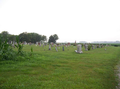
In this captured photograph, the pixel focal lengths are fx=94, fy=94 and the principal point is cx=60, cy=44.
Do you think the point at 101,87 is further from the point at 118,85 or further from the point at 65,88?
the point at 65,88

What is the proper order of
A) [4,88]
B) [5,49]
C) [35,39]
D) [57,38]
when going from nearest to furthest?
[4,88] < [5,49] < [35,39] < [57,38]

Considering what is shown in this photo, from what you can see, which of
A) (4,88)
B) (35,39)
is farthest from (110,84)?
(35,39)

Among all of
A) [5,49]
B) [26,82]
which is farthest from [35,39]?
[26,82]

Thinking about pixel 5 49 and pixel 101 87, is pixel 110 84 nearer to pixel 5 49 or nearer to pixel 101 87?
pixel 101 87

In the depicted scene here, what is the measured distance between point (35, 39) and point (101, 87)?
73.5 m

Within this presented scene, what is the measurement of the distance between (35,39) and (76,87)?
240 feet

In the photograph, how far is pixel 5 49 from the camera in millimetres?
9766

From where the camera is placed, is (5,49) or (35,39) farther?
(35,39)

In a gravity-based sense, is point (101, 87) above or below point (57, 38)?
below

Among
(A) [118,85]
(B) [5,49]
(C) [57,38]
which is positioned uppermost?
(C) [57,38]

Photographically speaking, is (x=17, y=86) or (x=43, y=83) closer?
(x=17, y=86)

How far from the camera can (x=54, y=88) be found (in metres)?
3.95

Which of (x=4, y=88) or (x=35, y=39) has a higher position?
(x=35, y=39)

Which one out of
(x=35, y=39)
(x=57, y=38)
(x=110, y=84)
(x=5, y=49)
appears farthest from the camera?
(x=57, y=38)
